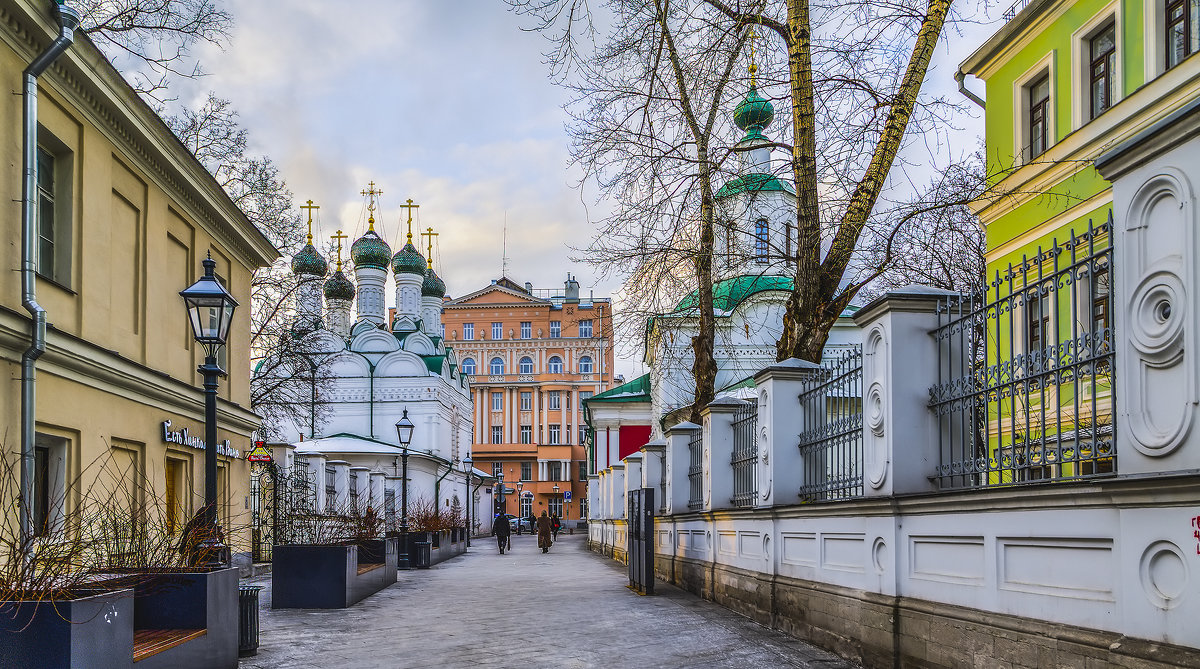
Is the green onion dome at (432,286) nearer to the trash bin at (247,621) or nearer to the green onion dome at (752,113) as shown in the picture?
the green onion dome at (752,113)

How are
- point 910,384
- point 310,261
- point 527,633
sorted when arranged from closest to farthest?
1. point 910,384
2. point 527,633
3. point 310,261

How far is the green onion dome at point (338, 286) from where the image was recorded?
54.8 m

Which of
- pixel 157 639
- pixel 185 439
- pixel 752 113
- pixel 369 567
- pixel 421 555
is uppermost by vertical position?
pixel 752 113

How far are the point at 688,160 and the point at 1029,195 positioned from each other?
19.6ft

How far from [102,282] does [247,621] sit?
5013 mm

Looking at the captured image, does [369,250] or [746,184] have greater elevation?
[369,250]

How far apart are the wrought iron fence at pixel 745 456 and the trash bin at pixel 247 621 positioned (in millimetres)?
5870

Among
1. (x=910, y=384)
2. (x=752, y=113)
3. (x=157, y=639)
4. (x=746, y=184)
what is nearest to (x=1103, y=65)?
(x=752, y=113)

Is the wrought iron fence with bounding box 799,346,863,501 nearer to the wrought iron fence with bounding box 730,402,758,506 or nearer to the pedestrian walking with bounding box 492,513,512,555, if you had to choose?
the wrought iron fence with bounding box 730,402,758,506

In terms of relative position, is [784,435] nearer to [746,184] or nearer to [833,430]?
[833,430]

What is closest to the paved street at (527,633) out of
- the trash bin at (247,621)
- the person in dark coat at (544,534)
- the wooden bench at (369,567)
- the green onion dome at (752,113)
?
the trash bin at (247,621)

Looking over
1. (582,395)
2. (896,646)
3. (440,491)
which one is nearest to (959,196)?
(896,646)

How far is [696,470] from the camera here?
55.2 feet

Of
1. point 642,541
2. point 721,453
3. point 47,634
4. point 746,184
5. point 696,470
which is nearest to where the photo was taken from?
point 47,634
